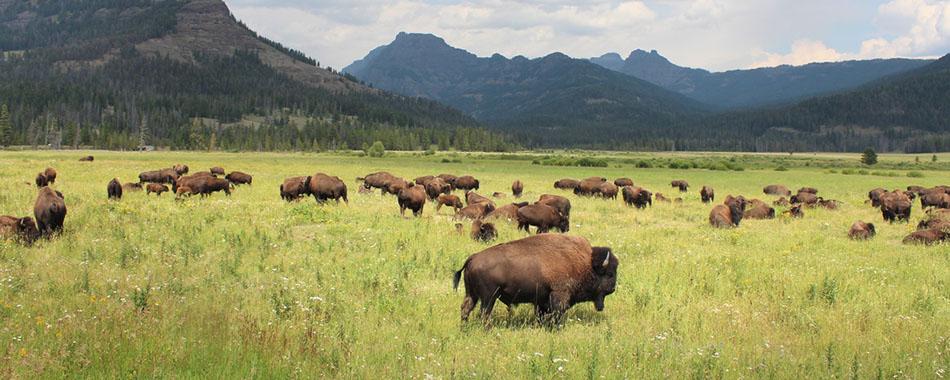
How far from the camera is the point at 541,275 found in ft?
28.6

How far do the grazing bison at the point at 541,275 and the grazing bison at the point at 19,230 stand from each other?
11.6 m

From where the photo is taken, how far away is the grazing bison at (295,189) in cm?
2898

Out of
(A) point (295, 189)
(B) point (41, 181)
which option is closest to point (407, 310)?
(A) point (295, 189)

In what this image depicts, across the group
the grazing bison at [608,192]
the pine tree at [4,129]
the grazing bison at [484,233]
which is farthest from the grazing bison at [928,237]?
the pine tree at [4,129]

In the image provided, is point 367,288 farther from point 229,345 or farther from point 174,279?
point 229,345

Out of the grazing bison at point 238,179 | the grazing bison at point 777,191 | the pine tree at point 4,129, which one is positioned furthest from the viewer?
the pine tree at point 4,129

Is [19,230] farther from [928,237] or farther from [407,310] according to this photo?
[928,237]

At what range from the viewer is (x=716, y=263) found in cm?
1479

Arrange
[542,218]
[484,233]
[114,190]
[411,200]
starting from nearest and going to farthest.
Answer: [484,233]
[542,218]
[411,200]
[114,190]

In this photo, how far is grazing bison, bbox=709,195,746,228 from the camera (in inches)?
940

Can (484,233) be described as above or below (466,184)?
above

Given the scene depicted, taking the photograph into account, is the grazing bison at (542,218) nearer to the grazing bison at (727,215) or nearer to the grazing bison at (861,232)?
the grazing bison at (727,215)

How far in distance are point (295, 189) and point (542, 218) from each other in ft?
47.3

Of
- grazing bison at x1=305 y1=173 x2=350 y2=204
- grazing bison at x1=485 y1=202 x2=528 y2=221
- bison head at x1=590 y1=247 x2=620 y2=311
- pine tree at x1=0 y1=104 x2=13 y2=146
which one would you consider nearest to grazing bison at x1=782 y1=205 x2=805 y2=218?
grazing bison at x1=485 y1=202 x2=528 y2=221
